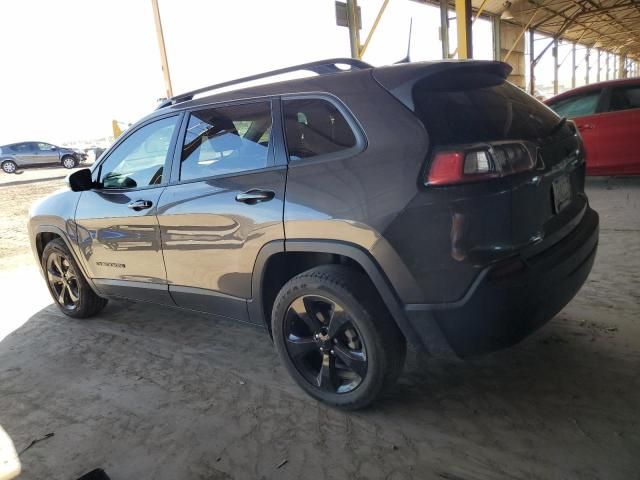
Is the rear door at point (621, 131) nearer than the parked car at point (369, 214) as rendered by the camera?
No

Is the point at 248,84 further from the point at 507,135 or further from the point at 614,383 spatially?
the point at 614,383

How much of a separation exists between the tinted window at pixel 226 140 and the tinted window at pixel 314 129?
0.16 metres

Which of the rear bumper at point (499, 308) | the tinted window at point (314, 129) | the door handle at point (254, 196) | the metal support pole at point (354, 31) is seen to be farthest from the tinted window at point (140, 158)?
the metal support pole at point (354, 31)

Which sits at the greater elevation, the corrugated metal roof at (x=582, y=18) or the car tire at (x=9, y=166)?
the corrugated metal roof at (x=582, y=18)

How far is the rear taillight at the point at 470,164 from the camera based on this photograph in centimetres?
188

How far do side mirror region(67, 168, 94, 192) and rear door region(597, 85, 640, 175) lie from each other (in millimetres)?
6442

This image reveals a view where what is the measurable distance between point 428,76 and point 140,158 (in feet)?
7.15

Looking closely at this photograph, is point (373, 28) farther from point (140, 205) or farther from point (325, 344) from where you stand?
point (325, 344)

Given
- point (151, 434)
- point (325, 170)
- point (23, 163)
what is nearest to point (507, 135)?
point (325, 170)

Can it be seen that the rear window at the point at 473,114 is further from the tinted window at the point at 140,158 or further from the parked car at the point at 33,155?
the parked car at the point at 33,155

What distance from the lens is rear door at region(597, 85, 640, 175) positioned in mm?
6191

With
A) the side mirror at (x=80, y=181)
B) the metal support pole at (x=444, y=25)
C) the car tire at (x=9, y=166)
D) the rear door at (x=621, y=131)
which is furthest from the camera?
the car tire at (x=9, y=166)

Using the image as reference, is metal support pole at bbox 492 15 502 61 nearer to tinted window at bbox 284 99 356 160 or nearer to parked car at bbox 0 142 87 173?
tinted window at bbox 284 99 356 160

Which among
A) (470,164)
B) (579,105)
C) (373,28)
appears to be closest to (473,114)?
(470,164)
